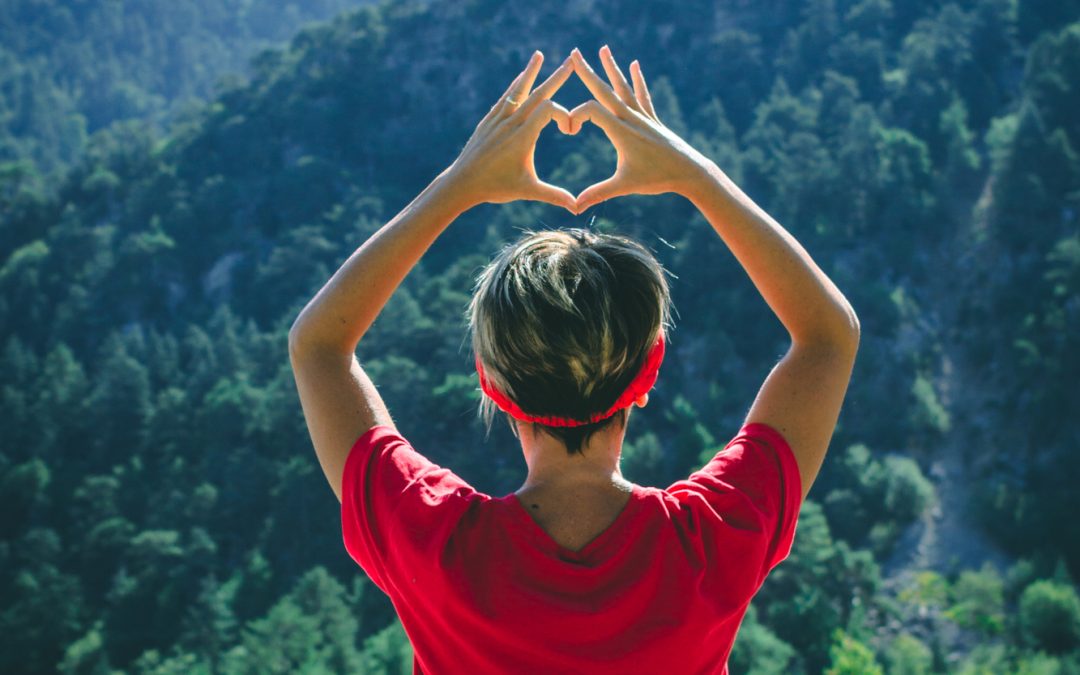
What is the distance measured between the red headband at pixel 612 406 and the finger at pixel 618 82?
1.46 ft

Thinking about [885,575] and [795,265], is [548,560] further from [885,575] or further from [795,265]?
[885,575]

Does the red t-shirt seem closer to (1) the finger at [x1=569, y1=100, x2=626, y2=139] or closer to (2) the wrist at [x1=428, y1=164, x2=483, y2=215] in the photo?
(2) the wrist at [x1=428, y1=164, x2=483, y2=215]

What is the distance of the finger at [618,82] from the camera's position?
166 centimetres

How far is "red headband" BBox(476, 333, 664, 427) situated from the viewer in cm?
142

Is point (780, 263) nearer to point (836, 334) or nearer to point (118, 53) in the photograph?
point (836, 334)

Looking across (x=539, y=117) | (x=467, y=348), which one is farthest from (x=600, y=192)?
(x=467, y=348)

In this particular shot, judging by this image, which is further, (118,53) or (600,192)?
(118,53)

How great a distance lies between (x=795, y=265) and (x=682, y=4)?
59457 mm

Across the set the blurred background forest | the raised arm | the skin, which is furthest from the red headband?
the blurred background forest

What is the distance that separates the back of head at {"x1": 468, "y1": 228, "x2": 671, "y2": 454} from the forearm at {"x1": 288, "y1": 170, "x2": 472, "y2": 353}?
0.18m

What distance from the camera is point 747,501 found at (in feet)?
4.72

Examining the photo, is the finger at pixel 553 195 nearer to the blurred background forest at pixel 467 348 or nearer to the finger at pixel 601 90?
the finger at pixel 601 90

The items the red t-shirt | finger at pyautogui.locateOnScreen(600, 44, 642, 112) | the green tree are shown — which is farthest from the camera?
the green tree

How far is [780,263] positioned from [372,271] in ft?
2.15
